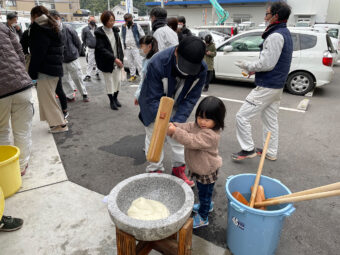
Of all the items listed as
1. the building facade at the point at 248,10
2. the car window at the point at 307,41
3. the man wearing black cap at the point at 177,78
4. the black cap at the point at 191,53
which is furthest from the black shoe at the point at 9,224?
the building facade at the point at 248,10

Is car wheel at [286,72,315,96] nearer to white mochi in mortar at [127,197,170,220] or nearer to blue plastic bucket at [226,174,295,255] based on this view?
blue plastic bucket at [226,174,295,255]

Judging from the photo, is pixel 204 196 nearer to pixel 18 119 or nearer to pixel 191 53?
pixel 191 53

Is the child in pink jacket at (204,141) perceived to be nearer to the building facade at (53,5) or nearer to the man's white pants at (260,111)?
the man's white pants at (260,111)

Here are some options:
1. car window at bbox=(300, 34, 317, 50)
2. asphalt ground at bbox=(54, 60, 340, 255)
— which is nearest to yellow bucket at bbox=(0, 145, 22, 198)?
asphalt ground at bbox=(54, 60, 340, 255)

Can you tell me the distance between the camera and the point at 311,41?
6.20 m

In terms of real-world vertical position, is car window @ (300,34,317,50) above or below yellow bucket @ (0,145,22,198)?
above

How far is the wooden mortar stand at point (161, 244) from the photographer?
1.58m

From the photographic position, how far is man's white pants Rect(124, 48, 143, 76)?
7.70 metres

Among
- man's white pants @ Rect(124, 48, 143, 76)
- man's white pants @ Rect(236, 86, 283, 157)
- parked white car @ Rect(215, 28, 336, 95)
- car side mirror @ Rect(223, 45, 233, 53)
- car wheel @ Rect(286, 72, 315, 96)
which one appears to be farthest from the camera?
man's white pants @ Rect(124, 48, 143, 76)

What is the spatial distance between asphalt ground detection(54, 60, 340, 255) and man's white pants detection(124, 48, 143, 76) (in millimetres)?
2307

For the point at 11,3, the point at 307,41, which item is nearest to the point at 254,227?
the point at 307,41

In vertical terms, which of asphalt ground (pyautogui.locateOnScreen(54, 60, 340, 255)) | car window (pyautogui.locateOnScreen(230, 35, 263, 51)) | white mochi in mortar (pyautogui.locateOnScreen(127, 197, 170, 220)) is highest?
car window (pyautogui.locateOnScreen(230, 35, 263, 51))

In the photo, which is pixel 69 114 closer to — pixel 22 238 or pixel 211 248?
pixel 22 238

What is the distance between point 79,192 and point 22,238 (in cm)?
72
